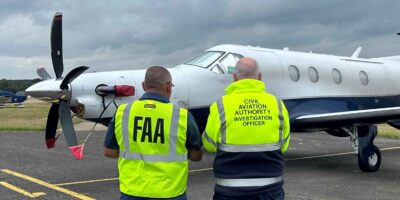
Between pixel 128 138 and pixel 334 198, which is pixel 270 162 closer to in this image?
pixel 128 138

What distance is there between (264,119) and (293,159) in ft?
30.1

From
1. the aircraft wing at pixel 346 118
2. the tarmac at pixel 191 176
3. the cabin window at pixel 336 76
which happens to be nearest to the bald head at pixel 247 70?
the tarmac at pixel 191 176

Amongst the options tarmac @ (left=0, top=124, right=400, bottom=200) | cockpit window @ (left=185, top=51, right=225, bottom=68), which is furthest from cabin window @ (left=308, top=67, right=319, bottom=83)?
cockpit window @ (left=185, top=51, right=225, bottom=68)

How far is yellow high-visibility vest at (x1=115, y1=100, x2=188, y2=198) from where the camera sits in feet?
11.2

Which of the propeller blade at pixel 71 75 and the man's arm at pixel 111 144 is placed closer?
the man's arm at pixel 111 144

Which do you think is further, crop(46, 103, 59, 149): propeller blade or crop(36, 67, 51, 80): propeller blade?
crop(36, 67, 51, 80): propeller blade

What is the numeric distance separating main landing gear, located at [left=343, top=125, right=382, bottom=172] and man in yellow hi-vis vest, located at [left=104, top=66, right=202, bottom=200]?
25.0ft

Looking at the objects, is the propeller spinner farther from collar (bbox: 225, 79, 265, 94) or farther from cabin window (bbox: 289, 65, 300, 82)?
cabin window (bbox: 289, 65, 300, 82)

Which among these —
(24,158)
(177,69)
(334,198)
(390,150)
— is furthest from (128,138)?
(390,150)

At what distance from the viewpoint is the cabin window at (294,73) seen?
10898 millimetres

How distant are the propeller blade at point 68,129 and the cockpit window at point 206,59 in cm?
321

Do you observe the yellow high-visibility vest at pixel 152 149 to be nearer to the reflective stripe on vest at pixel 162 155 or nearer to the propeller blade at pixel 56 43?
the reflective stripe on vest at pixel 162 155

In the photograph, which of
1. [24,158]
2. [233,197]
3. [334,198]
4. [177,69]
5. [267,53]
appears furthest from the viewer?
[24,158]

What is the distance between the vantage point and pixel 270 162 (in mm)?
3516
